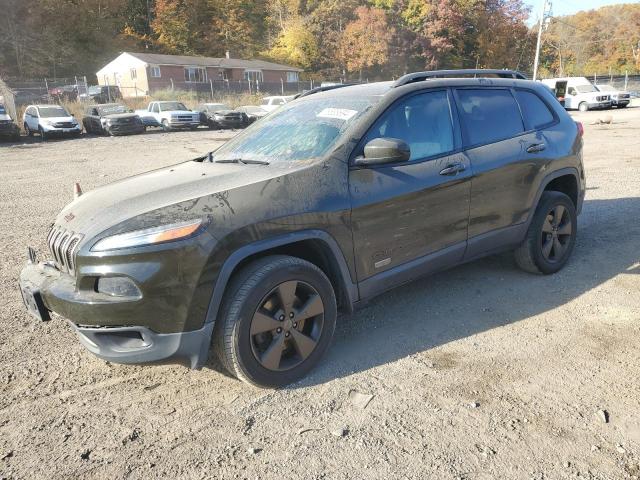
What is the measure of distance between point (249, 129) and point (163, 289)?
6.85 ft

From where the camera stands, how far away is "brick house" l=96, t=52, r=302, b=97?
47.4 m

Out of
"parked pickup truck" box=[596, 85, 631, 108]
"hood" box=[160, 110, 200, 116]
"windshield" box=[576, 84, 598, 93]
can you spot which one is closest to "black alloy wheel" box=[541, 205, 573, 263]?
"hood" box=[160, 110, 200, 116]

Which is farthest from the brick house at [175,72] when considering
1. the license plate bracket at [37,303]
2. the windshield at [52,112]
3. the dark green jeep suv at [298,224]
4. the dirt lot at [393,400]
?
the license plate bracket at [37,303]

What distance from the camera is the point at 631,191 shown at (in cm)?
795

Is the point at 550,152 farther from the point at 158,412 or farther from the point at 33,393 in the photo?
the point at 33,393

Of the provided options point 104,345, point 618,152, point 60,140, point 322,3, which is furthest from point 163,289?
point 322,3

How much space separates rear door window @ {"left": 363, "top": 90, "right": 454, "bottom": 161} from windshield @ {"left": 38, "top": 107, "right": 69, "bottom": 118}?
992 inches

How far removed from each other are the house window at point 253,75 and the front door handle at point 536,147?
54764 mm

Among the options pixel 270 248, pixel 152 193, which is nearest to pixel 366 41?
pixel 152 193

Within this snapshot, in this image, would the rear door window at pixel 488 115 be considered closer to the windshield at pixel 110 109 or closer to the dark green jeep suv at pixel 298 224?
the dark green jeep suv at pixel 298 224

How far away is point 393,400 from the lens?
2.86 m

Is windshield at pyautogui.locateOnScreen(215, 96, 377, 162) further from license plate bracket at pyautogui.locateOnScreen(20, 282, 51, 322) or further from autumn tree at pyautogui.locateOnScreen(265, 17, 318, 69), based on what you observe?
autumn tree at pyautogui.locateOnScreen(265, 17, 318, 69)

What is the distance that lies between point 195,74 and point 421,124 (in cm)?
5365

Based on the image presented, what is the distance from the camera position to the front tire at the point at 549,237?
4.43 m
